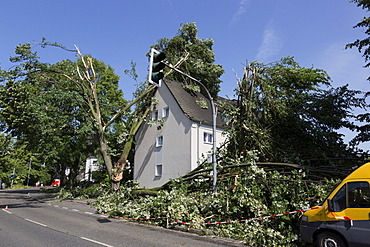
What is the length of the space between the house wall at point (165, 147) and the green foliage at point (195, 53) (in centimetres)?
760

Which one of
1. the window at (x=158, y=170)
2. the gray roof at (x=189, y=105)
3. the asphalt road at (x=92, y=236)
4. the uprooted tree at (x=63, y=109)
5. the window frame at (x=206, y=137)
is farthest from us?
the window at (x=158, y=170)

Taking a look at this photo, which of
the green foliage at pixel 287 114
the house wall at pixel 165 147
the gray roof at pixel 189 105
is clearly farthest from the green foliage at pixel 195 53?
the green foliage at pixel 287 114

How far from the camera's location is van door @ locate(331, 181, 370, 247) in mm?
5492

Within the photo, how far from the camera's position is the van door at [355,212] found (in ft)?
18.0

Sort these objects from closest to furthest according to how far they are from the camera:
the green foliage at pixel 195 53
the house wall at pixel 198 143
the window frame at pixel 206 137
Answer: the house wall at pixel 198 143, the window frame at pixel 206 137, the green foliage at pixel 195 53

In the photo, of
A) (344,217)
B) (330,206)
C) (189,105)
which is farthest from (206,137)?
(344,217)

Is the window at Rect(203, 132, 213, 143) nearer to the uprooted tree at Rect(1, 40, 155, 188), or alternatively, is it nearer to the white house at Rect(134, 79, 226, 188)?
the white house at Rect(134, 79, 226, 188)

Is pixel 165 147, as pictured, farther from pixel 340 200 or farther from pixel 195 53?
pixel 340 200

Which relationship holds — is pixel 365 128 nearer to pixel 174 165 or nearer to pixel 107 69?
pixel 174 165

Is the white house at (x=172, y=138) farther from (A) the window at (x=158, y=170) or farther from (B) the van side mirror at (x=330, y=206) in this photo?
(B) the van side mirror at (x=330, y=206)

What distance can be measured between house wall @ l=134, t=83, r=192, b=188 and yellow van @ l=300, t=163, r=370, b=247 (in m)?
14.4

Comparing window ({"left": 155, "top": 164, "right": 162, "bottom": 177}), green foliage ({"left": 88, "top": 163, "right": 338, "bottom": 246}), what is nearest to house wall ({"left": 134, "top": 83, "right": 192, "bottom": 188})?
window ({"left": 155, "top": 164, "right": 162, "bottom": 177})

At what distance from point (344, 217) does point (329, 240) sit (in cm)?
64

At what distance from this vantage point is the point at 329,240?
19.4 feet
